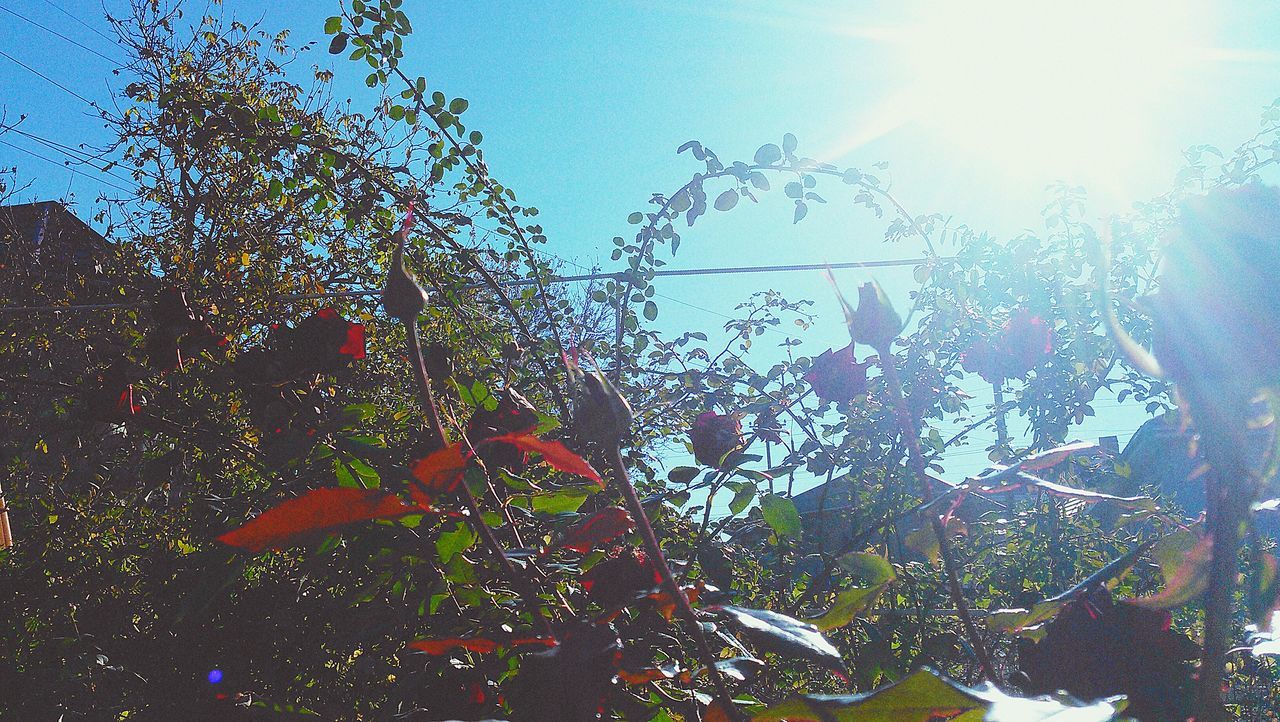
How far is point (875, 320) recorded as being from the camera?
0.48m

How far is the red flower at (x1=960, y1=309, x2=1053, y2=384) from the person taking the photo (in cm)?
125

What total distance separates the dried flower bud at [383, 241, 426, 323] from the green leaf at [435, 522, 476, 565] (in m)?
0.28

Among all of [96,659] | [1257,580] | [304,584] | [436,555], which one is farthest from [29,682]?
[1257,580]

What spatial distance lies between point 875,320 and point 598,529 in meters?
0.20

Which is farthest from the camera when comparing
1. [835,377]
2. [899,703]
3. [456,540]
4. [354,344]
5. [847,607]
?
[835,377]

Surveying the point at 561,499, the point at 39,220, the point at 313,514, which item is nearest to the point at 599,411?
the point at 313,514

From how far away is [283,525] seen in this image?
1.14ft

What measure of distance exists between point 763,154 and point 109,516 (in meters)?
1.78

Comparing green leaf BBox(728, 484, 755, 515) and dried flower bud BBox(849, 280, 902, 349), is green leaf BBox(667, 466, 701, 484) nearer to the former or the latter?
green leaf BBox(728, 484, 755, 515)

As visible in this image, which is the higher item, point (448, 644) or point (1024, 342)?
point (1024, 342)

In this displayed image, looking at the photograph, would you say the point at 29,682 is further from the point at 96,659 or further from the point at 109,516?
the point at 109,516

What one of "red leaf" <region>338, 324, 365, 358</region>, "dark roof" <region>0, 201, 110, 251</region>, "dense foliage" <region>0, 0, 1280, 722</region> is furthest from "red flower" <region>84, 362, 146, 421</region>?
"dark roof" <region>0, 201, 110, 251</region>

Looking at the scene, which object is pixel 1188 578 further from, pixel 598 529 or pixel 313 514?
pixel 313 514

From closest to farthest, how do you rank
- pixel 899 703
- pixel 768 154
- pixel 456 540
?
pixel 899 703 < pixel 456 540 < pixel 768 154
